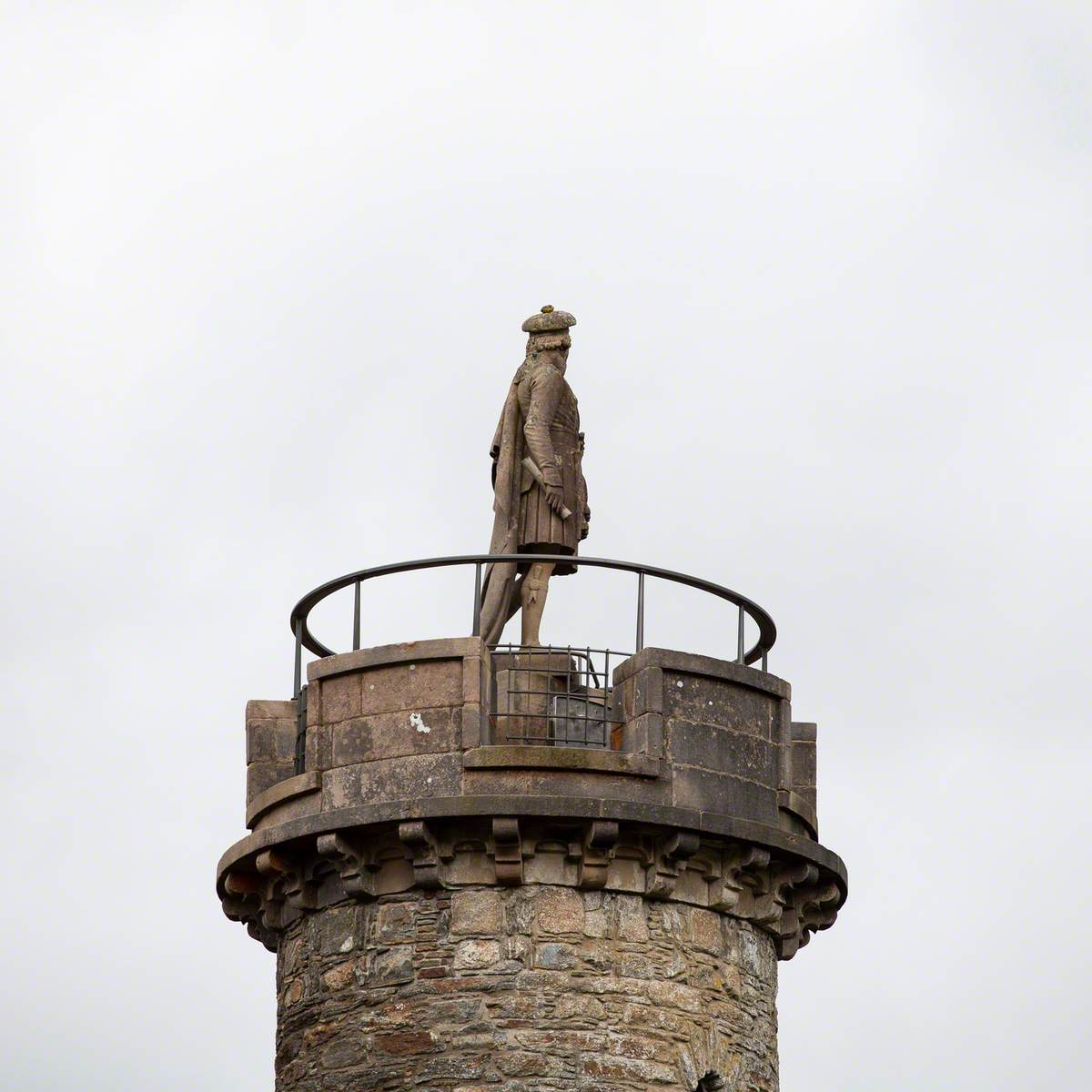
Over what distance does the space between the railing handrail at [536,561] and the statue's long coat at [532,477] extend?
0.23 meters

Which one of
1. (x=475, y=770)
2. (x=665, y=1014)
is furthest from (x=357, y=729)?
(x=665, y=1014)

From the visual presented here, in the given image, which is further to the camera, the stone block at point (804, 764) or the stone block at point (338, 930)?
the stone block at point (804, 764)

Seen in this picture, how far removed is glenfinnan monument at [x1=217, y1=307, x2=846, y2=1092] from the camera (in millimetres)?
21688

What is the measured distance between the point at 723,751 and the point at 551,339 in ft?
12.1

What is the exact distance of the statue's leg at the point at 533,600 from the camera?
23.4m

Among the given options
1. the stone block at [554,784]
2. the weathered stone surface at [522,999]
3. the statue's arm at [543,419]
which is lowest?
the weathered stone surface at [522,999]

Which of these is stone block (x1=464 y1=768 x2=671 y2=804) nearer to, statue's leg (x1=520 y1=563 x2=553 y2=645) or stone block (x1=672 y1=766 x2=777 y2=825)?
stone block (x1=672 y1=766 x2=777 y2=825)

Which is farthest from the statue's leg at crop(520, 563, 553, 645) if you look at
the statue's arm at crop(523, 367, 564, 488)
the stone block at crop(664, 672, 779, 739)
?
the stone block at crop(664, 672, 779, 739)

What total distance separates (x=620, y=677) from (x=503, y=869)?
66.5 inches

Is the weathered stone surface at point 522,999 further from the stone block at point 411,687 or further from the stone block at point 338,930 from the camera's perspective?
the stone block at point 411,687

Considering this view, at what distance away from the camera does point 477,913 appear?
2189 cm

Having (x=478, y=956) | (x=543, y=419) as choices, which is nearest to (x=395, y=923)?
(x=478, y=956)

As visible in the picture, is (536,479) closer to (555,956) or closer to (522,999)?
(555,956)

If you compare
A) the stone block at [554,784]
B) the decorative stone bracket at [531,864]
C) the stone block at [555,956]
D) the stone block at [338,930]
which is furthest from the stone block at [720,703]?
the stone block at [338,930]
